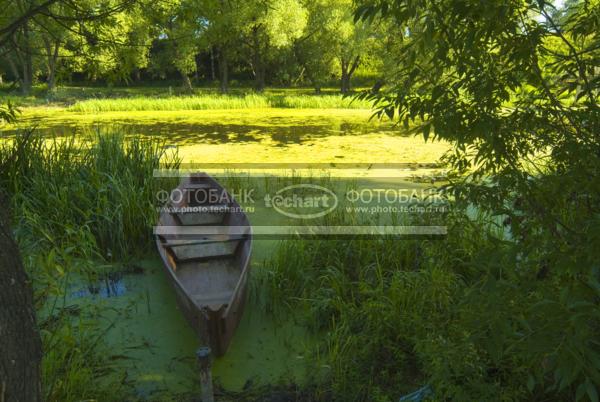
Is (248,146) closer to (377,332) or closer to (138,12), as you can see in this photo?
(138,12)

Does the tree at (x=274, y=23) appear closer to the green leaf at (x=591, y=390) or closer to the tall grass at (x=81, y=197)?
the tall grass at (x=81, y=197)

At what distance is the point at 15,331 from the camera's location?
1479 millimetres

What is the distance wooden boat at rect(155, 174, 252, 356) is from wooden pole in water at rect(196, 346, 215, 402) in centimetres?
37

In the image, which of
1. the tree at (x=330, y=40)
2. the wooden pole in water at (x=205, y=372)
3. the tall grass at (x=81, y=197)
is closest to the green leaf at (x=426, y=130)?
the wooden pole in water at (x=205, y=372)

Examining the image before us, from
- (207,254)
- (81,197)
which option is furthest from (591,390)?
(81,197)

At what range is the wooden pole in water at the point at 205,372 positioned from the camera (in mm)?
2064

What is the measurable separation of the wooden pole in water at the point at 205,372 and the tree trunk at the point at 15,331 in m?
0.68

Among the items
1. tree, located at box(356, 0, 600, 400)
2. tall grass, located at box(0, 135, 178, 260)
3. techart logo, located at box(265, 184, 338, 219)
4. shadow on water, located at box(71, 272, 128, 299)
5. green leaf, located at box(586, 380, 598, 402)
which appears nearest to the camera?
green leaf, located at box(586, 380, 598, 402)

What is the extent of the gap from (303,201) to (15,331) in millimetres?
3790

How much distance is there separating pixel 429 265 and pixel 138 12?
8.63ft

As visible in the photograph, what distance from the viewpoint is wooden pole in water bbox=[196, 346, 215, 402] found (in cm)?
206

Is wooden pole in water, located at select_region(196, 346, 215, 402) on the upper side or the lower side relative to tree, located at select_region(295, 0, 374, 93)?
lower

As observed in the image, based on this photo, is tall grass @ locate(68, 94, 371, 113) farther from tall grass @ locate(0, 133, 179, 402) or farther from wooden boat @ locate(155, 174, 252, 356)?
wooden boat @ locate(155, 174, 252, 356)

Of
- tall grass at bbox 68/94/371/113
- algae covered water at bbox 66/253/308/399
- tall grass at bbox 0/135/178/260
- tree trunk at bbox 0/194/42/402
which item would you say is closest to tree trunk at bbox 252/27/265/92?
tall grass at bbox 68/94/371/113
